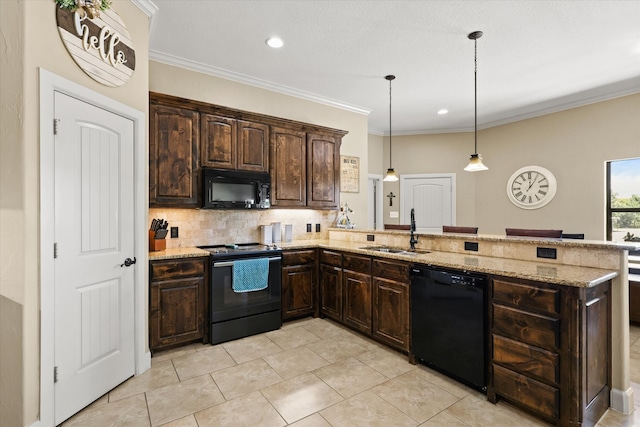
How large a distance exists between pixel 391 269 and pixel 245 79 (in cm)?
303

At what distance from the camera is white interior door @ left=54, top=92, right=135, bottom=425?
1.96 metres

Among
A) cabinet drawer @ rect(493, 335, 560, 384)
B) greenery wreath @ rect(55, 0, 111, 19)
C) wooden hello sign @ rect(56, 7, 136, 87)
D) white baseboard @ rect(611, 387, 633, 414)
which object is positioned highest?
greenery wreath @ rect(55, 0, 111, 19)

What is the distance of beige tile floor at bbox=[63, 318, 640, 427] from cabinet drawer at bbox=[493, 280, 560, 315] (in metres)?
0.75

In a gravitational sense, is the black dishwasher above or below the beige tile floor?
above

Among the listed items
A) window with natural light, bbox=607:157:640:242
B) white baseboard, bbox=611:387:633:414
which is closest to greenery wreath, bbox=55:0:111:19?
white baseboard, bbox=611:387:633:414

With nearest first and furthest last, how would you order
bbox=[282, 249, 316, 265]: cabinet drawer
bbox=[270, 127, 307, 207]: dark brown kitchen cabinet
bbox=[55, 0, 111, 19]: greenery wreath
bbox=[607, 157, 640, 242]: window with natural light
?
1. bbox=[55, 0, 111, 19]: greenery wreath
2. bbox=[282, 249, 316, 265]: cabinet drawer
3. bbox=[270, 127, 307, 207]: dark brown kitchen cabinet
4. bbox=[607, 157, 640, 242]: window with natural light

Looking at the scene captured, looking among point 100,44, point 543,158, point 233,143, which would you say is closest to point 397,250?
point 233,143

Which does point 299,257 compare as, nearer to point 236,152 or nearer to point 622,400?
point 236,152

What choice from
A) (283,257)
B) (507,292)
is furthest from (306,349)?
(507,292)

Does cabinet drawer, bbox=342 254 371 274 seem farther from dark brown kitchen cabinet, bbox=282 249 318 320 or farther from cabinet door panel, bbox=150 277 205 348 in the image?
cabinet door panel, bbox=150 277 205 348

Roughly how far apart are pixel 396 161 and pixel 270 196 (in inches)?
145

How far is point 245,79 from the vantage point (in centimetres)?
397

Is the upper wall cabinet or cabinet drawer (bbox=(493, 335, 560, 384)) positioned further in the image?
the upper wall cabinet

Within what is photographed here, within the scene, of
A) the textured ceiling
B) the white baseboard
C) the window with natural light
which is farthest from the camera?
the window with natural light
